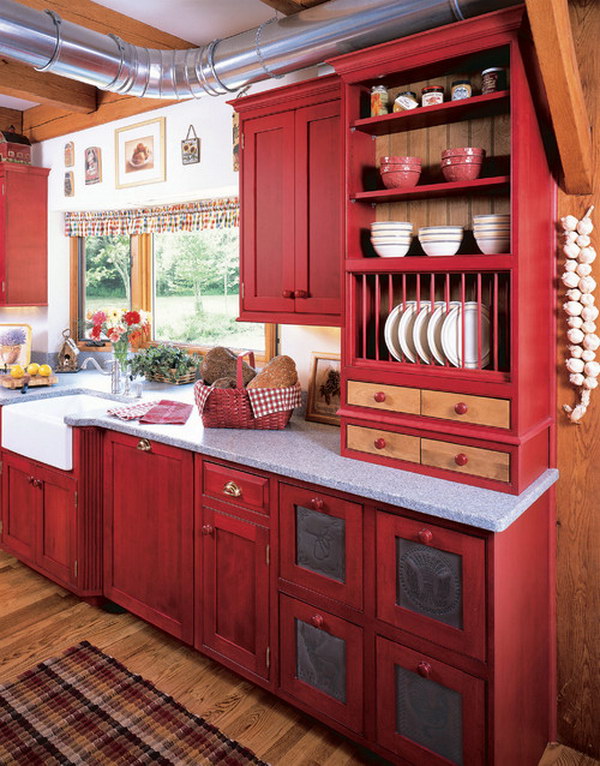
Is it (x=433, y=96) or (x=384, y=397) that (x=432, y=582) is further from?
(x=433, y=96)

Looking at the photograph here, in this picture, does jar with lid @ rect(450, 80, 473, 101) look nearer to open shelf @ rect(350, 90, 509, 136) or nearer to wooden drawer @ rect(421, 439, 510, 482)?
open shelf @ rect(350, 90, 509, 136)

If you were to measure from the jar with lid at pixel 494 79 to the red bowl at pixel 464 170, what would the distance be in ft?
0.69

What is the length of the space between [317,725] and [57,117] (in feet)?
13.3

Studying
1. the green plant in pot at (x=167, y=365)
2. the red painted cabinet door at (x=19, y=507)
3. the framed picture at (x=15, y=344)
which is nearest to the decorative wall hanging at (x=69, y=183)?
the framed picture at (x=15, y=344)

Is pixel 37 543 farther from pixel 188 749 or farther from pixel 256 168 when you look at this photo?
pixel 256 168

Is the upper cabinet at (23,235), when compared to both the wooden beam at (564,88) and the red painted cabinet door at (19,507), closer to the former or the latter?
the red painted cabinet door at (19,507)

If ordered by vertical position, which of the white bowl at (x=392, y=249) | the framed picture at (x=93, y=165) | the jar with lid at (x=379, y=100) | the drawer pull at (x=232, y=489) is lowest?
the drawer pull at (x=232, y=489)

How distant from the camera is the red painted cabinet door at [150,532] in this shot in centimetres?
251

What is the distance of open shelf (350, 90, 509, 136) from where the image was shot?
1.84 m

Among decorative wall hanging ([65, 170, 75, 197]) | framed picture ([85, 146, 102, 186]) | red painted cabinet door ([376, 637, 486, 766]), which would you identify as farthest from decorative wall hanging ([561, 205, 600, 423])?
decorative wall hanging ([65, 170, 75, 197])

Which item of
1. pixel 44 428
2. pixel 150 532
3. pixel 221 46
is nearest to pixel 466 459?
pixel 150 532

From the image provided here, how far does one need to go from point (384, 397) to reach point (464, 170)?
749 mm

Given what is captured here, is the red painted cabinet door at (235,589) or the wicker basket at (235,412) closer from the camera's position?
the red painted cabinet door at (235,589)

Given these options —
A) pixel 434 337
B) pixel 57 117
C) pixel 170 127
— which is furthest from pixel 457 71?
pixel 57 117
